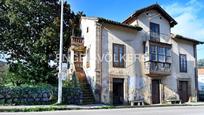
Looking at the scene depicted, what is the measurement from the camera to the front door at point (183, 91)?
32.1 metres

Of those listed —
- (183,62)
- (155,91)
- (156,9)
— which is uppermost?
(156,9)

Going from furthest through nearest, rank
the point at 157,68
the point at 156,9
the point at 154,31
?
the point at 156,9, the point at 154,31, the point at 157,68

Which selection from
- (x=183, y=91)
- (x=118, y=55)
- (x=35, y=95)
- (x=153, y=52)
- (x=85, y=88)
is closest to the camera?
(x=35, y=95)

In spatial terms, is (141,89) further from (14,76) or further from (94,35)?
(14,76)

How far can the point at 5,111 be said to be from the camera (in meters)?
17.4

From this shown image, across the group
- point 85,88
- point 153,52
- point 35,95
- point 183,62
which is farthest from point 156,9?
point 35,95

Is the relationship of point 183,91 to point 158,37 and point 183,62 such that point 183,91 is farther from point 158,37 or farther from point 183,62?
point 158,37

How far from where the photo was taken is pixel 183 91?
32.5m

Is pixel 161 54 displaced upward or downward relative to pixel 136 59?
upward

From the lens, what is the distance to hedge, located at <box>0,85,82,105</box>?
2172cm

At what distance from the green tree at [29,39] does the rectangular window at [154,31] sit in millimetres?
10010

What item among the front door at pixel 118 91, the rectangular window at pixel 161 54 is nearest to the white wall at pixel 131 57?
the front door at pixel 118 91

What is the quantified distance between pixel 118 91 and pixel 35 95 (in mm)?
8336

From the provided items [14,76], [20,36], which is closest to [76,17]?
[20,36]
